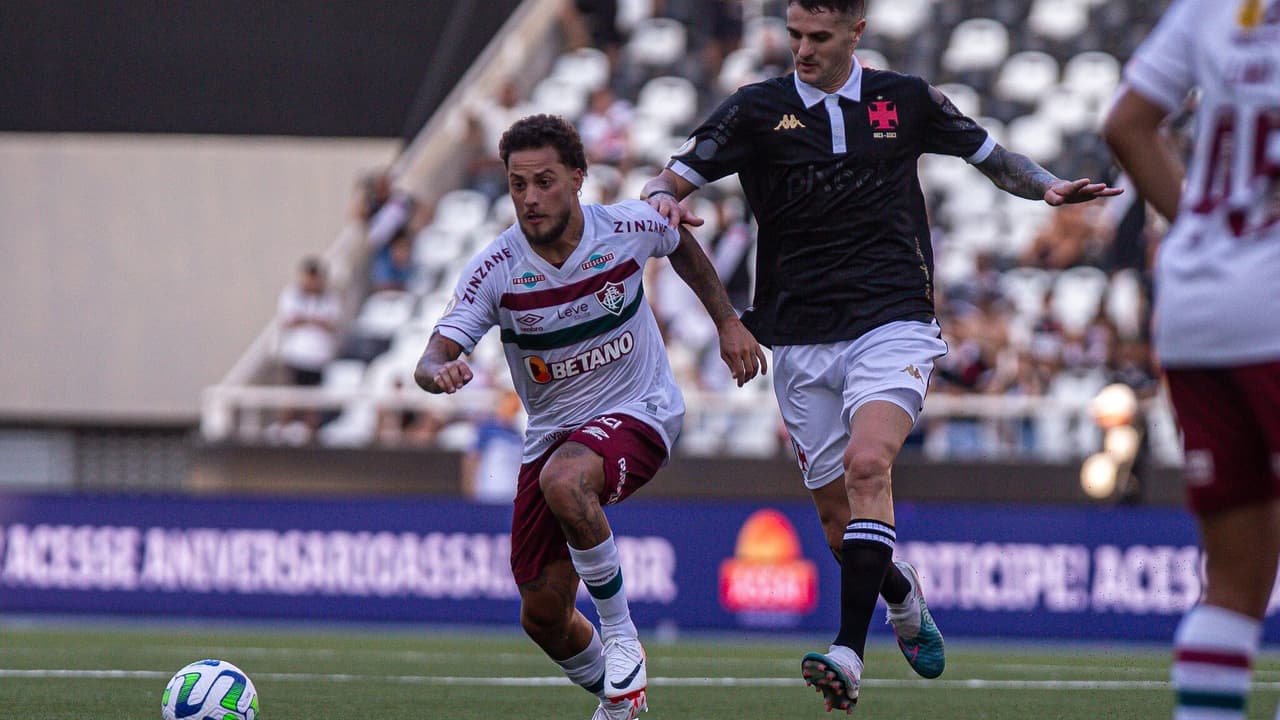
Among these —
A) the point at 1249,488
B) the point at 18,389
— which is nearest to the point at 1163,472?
the point at 1249,488

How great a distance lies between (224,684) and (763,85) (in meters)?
2.95

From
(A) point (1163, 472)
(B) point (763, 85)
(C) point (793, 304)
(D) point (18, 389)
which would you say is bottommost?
(D) point (18, 389)

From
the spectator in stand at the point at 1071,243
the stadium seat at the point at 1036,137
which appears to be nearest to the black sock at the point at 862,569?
the spectator in stand at the point at 1071,243

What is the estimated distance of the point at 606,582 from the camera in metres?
6.76

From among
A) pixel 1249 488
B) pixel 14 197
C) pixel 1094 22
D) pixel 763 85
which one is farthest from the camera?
pixel 14 197

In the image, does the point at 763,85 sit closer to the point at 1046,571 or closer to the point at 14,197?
the point at 1046,571

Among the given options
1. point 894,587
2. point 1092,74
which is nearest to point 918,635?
point 894,587

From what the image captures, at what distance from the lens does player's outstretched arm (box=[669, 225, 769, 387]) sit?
7195 millimetres

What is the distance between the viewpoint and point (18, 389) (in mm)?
24250

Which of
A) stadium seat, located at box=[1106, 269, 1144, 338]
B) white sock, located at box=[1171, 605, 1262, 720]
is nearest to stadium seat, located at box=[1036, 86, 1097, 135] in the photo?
stadium seat, located at box=[1106, 269, 1144, 338]

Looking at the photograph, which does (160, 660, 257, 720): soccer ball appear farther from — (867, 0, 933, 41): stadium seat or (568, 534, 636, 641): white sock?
(867, 0, 933, 41): stadium seat

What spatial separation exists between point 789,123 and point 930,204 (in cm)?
1395

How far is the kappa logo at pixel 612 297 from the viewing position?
703 cm

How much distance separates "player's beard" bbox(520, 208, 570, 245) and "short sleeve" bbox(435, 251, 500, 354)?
175 millimetres
